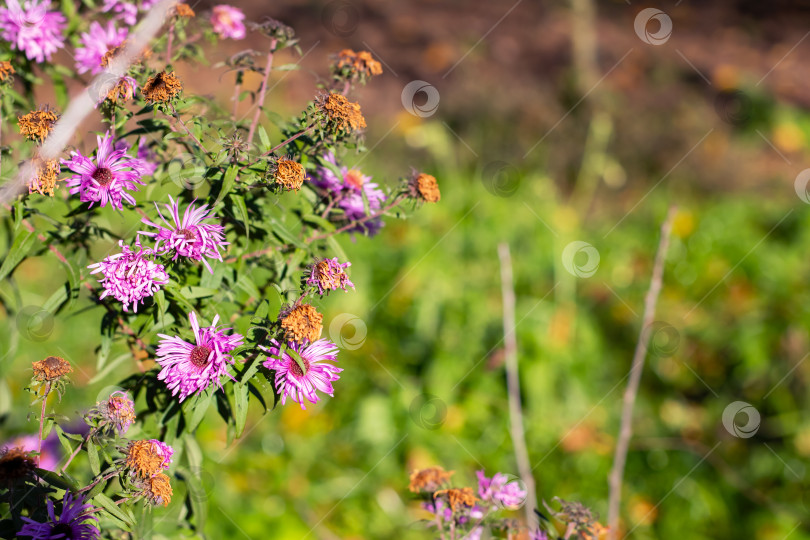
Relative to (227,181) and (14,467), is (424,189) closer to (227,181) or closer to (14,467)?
(227,181)

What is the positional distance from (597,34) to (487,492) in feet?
17.2

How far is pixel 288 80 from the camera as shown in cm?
534

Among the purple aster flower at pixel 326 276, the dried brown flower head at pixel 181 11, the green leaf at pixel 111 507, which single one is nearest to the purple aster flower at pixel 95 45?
the dried brown flower head at pixel 181 11

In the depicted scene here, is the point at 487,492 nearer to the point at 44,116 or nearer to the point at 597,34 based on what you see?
the point at 44,116

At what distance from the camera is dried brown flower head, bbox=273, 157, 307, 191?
1026 millimetres

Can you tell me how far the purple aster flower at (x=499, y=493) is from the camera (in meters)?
1.30

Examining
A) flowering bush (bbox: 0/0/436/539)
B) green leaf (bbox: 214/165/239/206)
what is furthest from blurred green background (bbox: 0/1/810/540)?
green leaf (bbox: 214/165/239/206)

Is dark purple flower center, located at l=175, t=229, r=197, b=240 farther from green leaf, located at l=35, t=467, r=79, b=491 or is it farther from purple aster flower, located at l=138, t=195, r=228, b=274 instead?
green leaf, located at l=35, t=467, r=79, b=491

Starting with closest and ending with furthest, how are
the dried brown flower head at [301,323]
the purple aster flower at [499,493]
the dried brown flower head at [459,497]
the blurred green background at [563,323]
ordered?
the dried brown flower head at [301,323], the dried brown flower head at [459,497], the purple aster flower at [499,493], the blurred green background at [563,323]

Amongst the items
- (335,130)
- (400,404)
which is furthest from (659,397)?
(335,130)

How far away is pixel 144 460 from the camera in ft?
3.21

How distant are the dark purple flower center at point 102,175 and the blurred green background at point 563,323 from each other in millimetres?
727

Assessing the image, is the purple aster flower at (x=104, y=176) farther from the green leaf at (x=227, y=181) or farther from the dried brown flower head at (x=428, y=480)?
the dried brown flower head at (x=428, y=480)

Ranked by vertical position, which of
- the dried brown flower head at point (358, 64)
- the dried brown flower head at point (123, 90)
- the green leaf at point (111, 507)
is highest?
the dried brown flower head at point (358, 64)
